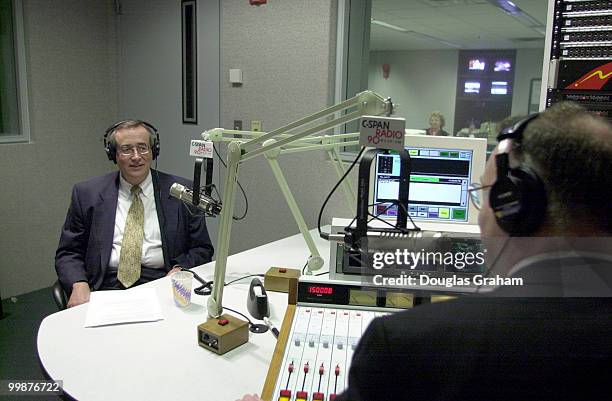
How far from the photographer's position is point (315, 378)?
3.20 ft

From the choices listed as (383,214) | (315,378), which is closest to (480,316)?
(383,214)

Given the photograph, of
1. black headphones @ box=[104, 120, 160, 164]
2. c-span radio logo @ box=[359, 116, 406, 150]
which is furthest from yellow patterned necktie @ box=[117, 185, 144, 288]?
c-span radio logo @ box=[359, 116, 406, 150]

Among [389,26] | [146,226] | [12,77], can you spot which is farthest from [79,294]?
[389,26]

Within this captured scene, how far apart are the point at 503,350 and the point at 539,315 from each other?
0.19ft

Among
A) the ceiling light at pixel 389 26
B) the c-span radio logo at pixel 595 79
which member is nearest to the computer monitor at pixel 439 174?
the c-span radio logo at pixel 595 79

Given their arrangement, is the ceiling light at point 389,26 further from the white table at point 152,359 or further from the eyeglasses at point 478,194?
the eyeglasses at point 478,194

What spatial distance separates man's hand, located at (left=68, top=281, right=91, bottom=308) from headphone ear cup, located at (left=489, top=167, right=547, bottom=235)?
161 cm

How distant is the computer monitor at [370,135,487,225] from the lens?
1.87m

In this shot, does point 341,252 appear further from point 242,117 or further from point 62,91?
point 62,91

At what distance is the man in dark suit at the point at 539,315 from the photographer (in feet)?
1.94

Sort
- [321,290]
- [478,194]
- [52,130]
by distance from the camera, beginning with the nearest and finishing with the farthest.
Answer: [478,194] → [321,290] → [52,130]

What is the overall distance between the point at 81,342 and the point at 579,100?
1876mm

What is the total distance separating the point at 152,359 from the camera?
1.24 meters

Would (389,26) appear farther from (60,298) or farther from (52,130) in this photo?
(60,298)
